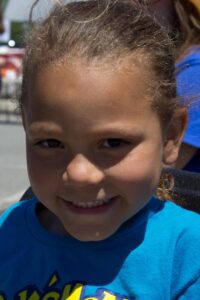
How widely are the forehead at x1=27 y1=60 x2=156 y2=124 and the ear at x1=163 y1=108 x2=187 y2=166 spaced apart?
152 millimetres

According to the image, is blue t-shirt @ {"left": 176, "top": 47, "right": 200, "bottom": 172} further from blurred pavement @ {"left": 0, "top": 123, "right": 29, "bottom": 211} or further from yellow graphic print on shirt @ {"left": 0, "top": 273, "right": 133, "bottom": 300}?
blurred pavement @ {"left": 0, "top": 123, "right": 29, "bottom": 211}

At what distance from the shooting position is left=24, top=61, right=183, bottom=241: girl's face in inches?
59.1

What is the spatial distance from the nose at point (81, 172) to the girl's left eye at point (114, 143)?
0.05 meters

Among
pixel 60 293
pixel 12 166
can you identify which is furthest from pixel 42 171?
pixel 12 166

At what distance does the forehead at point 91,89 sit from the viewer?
1494 mm

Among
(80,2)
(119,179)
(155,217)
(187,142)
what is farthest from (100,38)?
(187,142)

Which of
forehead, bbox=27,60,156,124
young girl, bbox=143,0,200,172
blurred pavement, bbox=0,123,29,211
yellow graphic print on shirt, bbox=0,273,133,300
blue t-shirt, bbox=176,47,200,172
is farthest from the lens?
blurred pavement, bbox=0,123,29,211

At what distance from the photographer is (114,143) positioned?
154cm

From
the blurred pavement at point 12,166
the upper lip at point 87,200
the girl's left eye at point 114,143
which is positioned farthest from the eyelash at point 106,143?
the blurred pavement at point 12,166

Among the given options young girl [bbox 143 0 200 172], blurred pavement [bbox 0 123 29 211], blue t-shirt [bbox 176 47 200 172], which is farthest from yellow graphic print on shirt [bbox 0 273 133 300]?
blurred pavement [bbox 0 123 29 211]

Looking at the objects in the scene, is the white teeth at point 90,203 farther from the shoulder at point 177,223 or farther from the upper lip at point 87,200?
the shoulder at point 177,223

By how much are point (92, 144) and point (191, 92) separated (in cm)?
51

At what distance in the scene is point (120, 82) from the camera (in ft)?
5.00

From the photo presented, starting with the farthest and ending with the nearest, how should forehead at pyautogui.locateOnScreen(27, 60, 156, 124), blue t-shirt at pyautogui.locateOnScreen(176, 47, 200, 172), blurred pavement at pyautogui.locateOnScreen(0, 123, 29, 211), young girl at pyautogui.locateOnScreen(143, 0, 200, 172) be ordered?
blurred pavement at pyautogui.locateOnScreen(0, 123, 29, 211) → young girl at pyautogui.locateOnScreen(143, 0, 200, 172) → blue t-shirt at pyautogui.locateOnScreen(176, 47, 200, 172) → forehead at pyautogui.locateOnScreen(27, 60, 156, 124)
